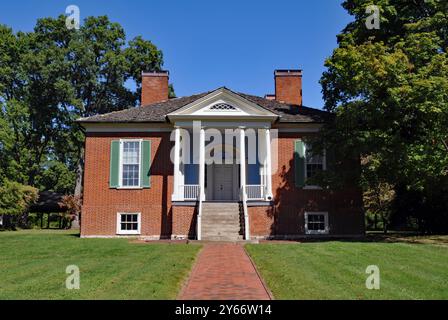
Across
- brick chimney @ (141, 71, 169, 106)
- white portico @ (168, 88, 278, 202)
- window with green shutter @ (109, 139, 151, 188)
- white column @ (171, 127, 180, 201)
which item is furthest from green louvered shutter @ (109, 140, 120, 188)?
brick chimney @ (141, 71, 169, 106)

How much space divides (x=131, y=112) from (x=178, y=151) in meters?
4.04

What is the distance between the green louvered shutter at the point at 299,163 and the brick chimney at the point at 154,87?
8.55 m

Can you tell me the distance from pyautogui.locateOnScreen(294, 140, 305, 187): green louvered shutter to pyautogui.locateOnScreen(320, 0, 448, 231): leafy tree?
2.17 metres

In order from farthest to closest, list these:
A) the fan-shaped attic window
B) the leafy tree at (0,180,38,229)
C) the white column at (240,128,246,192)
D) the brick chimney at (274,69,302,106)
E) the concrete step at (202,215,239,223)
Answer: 1. the leafy tree at (0,180,38,229)
2. the brick chimney at (274,69,302,106)
3. the fan-shaped attic window
4. the white column at (240,128,246,192)
5. the concrete step at (202,215,239,223)

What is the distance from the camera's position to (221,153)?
74.7ft

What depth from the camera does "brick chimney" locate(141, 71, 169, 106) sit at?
2502 centimetres

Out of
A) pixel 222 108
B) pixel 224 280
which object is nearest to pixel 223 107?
pixel 222 108

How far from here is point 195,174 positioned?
21.7 metres

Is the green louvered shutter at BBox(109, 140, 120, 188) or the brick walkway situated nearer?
the brick walkway

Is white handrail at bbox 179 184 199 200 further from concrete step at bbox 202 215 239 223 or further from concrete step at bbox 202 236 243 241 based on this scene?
concrete step at bbox 202 236 243 241

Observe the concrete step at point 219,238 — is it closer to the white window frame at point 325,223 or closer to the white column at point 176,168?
the white column at point 176,168

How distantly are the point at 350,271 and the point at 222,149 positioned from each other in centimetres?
1402

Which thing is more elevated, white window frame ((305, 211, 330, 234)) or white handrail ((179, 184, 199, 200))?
white handrail ((179, 184, 199, 200))
